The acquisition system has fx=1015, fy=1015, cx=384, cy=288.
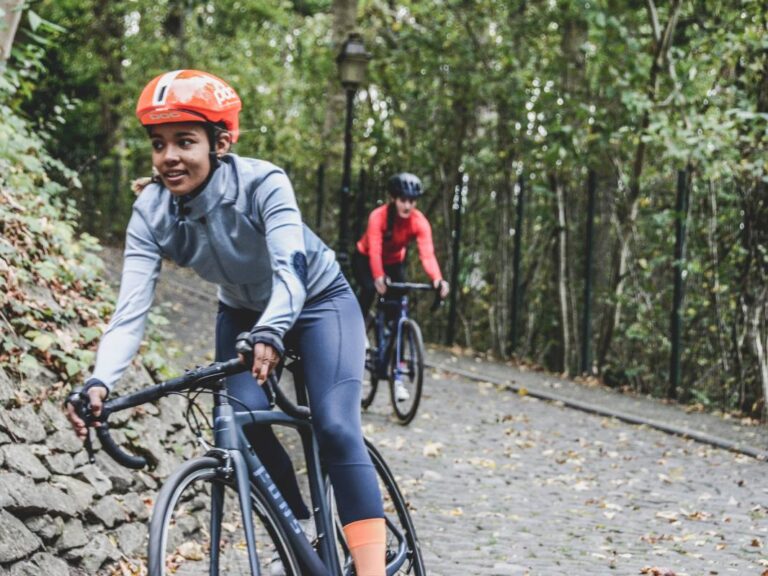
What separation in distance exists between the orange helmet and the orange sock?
1.46 m

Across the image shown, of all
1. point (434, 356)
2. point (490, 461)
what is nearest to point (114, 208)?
point (434, 356)

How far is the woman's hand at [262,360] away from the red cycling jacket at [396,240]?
598 cm

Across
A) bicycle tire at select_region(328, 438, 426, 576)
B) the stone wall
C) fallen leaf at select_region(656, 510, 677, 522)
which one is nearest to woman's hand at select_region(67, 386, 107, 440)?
bicycle tire at select_region(328, 438, 426, 576)

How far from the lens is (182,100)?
320 centimetres

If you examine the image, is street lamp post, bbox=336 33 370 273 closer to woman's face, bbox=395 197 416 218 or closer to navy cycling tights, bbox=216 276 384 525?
woman's face, bbox=395 197 416 218

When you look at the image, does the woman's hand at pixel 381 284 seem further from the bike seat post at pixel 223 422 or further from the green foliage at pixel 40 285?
the bike seat post at pixel 223 422

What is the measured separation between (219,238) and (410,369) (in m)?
6.13

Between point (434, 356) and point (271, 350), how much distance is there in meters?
12.1

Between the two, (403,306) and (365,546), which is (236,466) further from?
(403,306)

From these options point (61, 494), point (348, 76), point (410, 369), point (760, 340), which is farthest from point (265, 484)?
Result: point (348, 76)

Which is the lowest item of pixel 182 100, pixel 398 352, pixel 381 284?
pixel 398 352

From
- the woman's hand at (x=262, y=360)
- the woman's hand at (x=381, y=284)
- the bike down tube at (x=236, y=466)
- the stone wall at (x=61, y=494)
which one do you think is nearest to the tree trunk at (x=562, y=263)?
the woman's hand at (x=381, y=284)

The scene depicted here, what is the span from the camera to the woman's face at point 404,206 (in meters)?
8.84

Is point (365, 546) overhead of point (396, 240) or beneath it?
beneath
